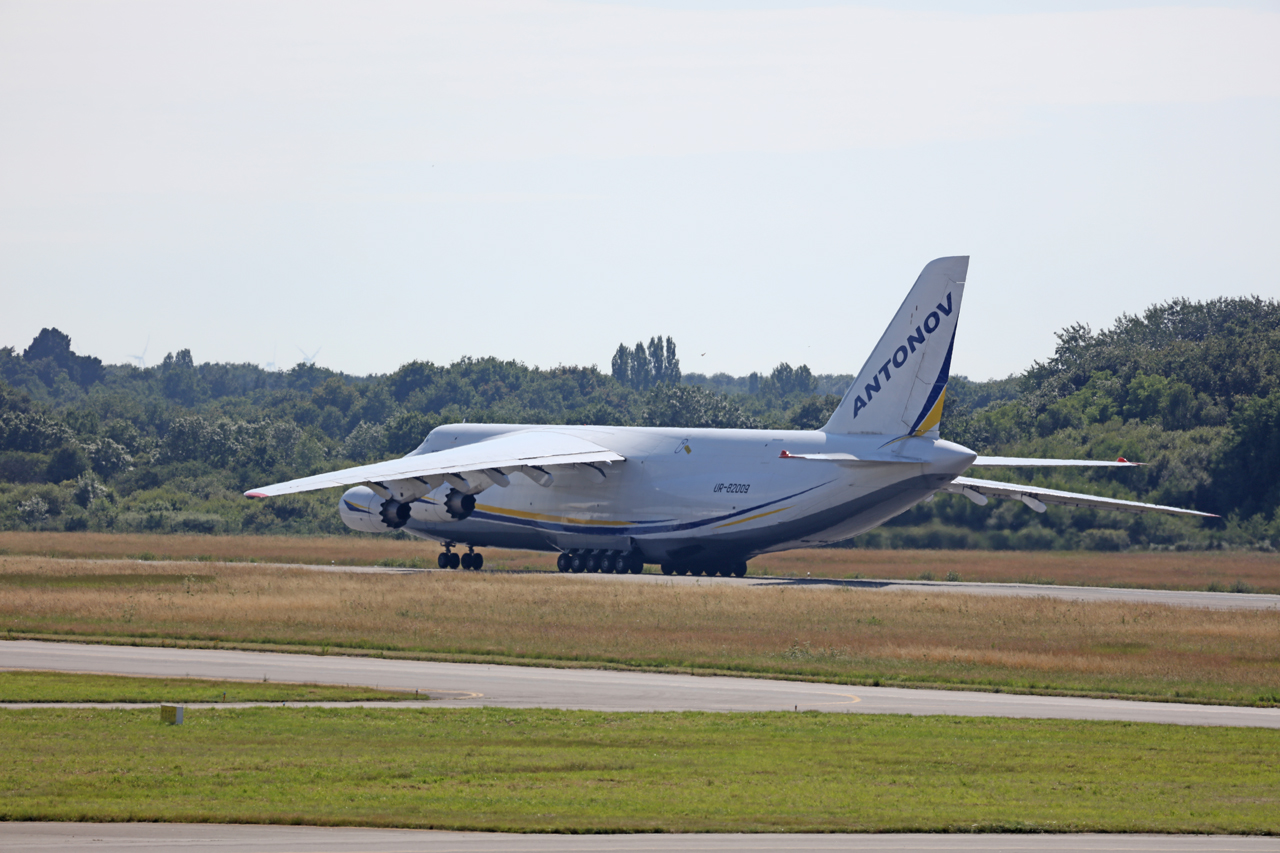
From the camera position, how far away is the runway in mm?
23062

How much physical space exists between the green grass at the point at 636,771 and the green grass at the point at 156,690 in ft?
5.06

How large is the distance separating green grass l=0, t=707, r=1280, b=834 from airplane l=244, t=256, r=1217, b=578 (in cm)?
2322

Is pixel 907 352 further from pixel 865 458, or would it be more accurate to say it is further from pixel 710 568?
pixel 710 568

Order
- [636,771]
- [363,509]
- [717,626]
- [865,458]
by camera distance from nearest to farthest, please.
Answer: [636,771], [717,626], [865,458], [363,509]

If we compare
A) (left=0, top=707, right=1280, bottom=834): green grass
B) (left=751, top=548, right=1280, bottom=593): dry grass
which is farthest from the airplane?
(left=0, top=707, right=1280, bottom=834): green grass

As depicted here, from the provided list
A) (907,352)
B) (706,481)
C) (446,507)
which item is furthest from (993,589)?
(446,507)

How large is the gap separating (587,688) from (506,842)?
38.0 ft

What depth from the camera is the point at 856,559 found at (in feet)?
184

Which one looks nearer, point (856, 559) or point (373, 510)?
point (373, 510)

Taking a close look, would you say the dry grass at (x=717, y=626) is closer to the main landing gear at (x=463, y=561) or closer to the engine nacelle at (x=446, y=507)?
the engine nacelle at (x=446, y=507)

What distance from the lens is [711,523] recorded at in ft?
163

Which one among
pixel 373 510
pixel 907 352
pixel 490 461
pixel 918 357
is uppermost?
pixel 907 352

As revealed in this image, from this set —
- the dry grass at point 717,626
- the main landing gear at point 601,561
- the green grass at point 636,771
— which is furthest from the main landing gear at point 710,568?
the green grass at point 636,771

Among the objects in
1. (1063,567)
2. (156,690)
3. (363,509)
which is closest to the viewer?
(156,690)
